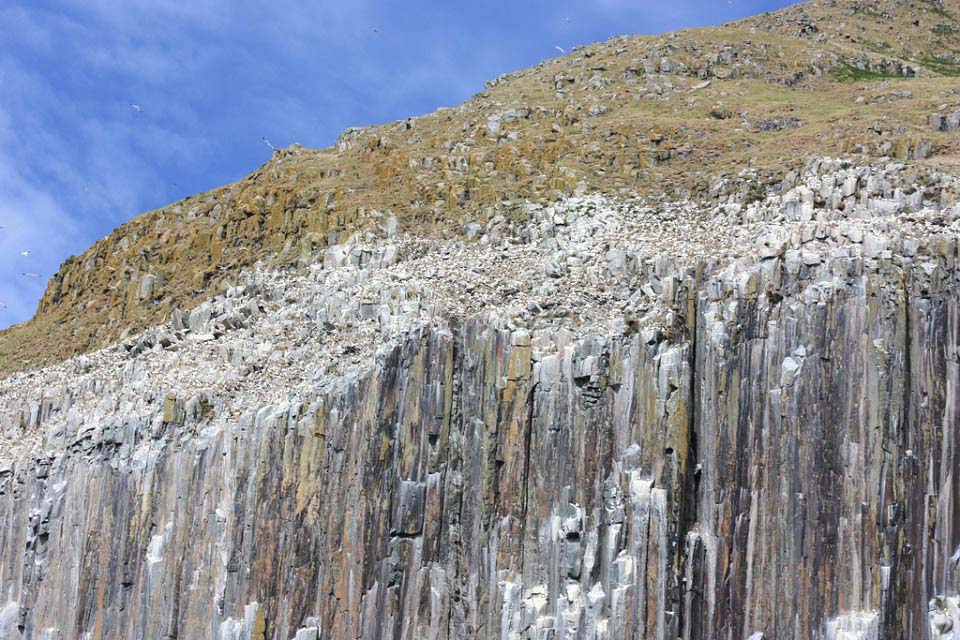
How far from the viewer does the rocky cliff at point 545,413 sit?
88.8ft

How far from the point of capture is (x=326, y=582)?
32.2 metres

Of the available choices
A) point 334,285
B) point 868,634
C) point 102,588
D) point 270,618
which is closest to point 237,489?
point 270,618

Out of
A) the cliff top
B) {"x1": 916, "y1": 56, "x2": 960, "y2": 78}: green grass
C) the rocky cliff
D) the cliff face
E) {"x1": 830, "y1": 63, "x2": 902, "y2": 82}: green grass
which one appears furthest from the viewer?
{"x1": 916, "y1": 56, "x2": 960, "y2": 78}: green grass

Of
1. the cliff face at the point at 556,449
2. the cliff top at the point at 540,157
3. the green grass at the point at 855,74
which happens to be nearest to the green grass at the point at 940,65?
the cliff top at the point at 540,157

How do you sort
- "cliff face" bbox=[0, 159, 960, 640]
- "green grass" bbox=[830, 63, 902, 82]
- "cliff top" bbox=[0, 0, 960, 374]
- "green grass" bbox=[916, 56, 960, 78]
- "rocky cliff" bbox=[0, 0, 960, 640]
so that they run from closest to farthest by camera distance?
"cliff face" bbox=[0, 159, 960, 640]
"rocky cliff" bbox=[0, 0, 960, 640]
"cliff top" bbox=[0, 0, 960, 374]
"green grass" bbox=[830, 63, 902, 82]
"green grass" bbox=[916, 56, 960, 78]

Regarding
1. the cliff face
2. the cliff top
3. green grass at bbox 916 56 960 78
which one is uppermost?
green grass at bbox 916 56 960 78

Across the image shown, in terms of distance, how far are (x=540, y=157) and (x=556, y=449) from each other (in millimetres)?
21541


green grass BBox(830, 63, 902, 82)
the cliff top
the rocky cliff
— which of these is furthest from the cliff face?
green grass BBox(830, 63, 902, 82)

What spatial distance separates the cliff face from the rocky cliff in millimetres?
97

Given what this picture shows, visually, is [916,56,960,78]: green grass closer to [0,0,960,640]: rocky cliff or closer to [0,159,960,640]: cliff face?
[0,0,960,640]: rocky cliff

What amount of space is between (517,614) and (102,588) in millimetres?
16894

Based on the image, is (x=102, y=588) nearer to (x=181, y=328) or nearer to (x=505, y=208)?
(x=181, y=328)

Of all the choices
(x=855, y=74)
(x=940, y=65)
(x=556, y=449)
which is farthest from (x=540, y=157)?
(x=940, y=65)

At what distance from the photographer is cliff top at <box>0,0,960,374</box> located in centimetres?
4384
